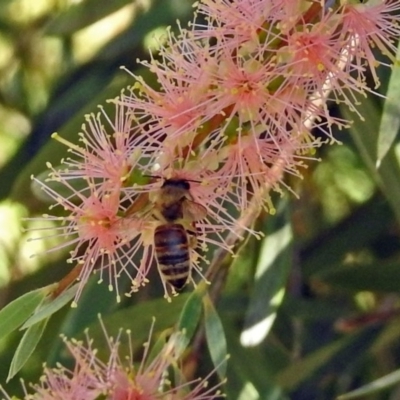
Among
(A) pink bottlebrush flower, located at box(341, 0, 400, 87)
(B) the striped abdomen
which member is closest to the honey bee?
(B) the striped abdomen

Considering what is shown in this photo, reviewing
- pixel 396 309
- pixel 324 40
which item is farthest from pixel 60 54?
pixel 324 40

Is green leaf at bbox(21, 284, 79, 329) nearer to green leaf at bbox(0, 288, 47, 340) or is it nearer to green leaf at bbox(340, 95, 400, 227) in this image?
green leaf at bbox(0, 288, 47, 340)

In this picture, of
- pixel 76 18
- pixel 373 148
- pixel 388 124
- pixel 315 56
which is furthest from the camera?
pixel 76 18

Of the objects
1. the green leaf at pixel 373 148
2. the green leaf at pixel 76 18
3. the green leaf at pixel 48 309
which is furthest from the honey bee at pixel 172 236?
the green leaf at pixel 76 18

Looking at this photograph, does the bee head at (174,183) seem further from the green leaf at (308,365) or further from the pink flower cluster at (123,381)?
the green leaf at (308,365)

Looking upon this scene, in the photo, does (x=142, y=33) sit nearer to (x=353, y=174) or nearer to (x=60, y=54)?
(x=60, y=54)

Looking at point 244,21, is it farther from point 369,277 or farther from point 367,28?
point 369,277

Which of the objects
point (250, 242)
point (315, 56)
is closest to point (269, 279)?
point (250, 242)
